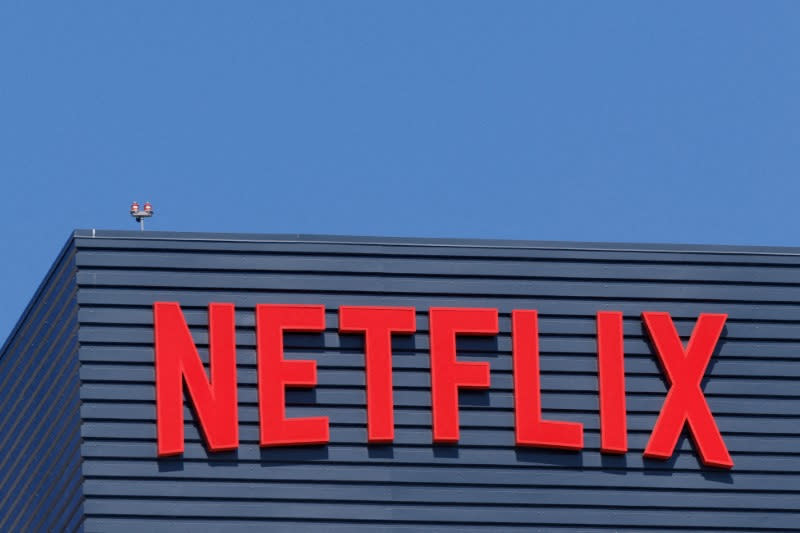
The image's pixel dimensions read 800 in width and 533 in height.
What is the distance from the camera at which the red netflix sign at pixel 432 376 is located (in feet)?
118

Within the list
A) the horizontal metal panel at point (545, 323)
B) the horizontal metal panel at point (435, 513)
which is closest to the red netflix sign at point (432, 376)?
the horizontal metal panel at point (545, 323)

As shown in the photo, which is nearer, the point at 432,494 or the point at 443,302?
the point at 432,494

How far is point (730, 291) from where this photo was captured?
38.4 meters

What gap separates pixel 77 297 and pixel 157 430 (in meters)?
2.38

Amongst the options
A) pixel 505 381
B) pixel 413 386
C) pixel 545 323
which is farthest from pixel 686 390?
pixel 413 386

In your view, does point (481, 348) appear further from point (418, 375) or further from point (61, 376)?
point (61, 376)

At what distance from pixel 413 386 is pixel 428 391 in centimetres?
24

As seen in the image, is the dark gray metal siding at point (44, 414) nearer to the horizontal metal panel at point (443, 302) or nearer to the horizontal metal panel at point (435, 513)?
the horizontal metal panel at point (443, 302)

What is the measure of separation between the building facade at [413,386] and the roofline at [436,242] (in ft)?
0.12

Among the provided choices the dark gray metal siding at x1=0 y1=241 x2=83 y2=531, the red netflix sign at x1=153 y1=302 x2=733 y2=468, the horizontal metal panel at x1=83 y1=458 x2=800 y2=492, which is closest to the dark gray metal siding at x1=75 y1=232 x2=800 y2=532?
the horizontal metal panel at x1=83 y1=458 x2=800 y2=492

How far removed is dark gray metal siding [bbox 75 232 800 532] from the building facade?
0.11 ft

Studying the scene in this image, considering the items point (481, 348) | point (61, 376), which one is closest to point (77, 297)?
point (61, 376)

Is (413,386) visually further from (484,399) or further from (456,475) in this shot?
(456,475)

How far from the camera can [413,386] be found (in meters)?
36.8
